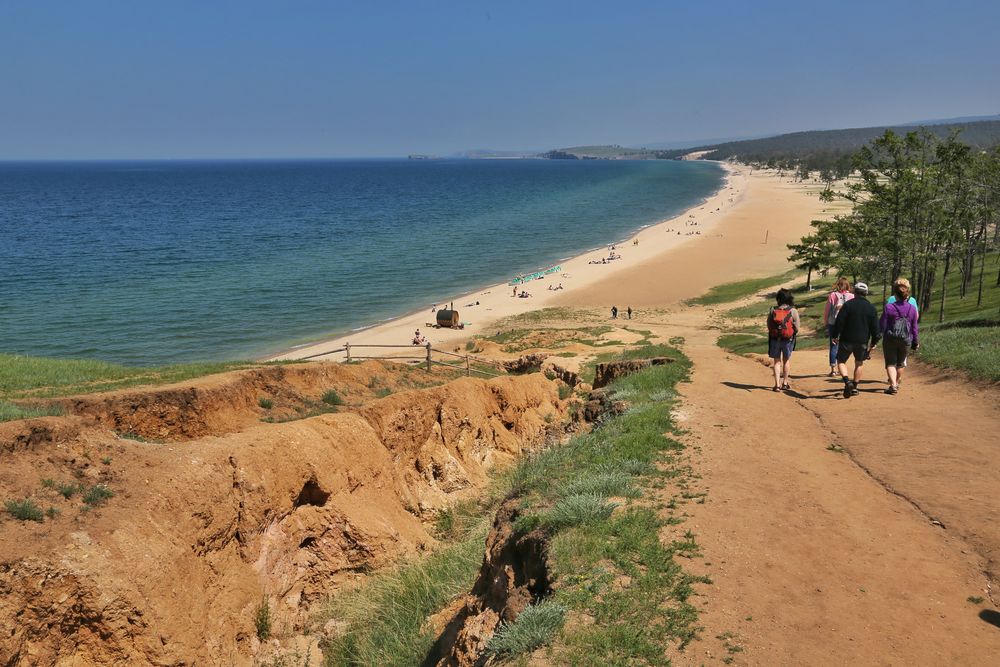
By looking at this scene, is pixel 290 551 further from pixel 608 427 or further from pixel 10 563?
pixel 608 427

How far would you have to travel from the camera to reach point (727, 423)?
1221 cm

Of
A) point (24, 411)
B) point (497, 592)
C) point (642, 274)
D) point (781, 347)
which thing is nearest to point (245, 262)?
point (642, 274)

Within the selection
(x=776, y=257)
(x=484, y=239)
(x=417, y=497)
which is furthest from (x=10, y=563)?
(x=484, y=239)

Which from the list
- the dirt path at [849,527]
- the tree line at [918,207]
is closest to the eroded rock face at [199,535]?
the dirt path at [849,527]

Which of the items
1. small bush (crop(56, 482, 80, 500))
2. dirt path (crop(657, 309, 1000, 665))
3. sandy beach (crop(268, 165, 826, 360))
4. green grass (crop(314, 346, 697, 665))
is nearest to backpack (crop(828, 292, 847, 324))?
dirt path (crop(657, 309, 1000, 665))

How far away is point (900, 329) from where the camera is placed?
13.0 metres

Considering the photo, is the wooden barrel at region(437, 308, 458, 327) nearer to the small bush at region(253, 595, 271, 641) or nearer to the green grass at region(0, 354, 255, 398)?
the green grass at region(0, 354, 255, 398)

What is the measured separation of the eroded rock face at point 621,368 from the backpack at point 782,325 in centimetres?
486

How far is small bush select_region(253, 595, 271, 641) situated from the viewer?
1056 cm

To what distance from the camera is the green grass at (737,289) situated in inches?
1886

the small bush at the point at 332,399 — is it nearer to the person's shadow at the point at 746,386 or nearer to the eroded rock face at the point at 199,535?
the eroded rock face at the point at 199,535

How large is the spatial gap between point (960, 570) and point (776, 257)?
214 ft

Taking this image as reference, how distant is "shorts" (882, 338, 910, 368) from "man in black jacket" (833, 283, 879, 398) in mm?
263

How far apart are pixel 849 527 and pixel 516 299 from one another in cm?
4278
